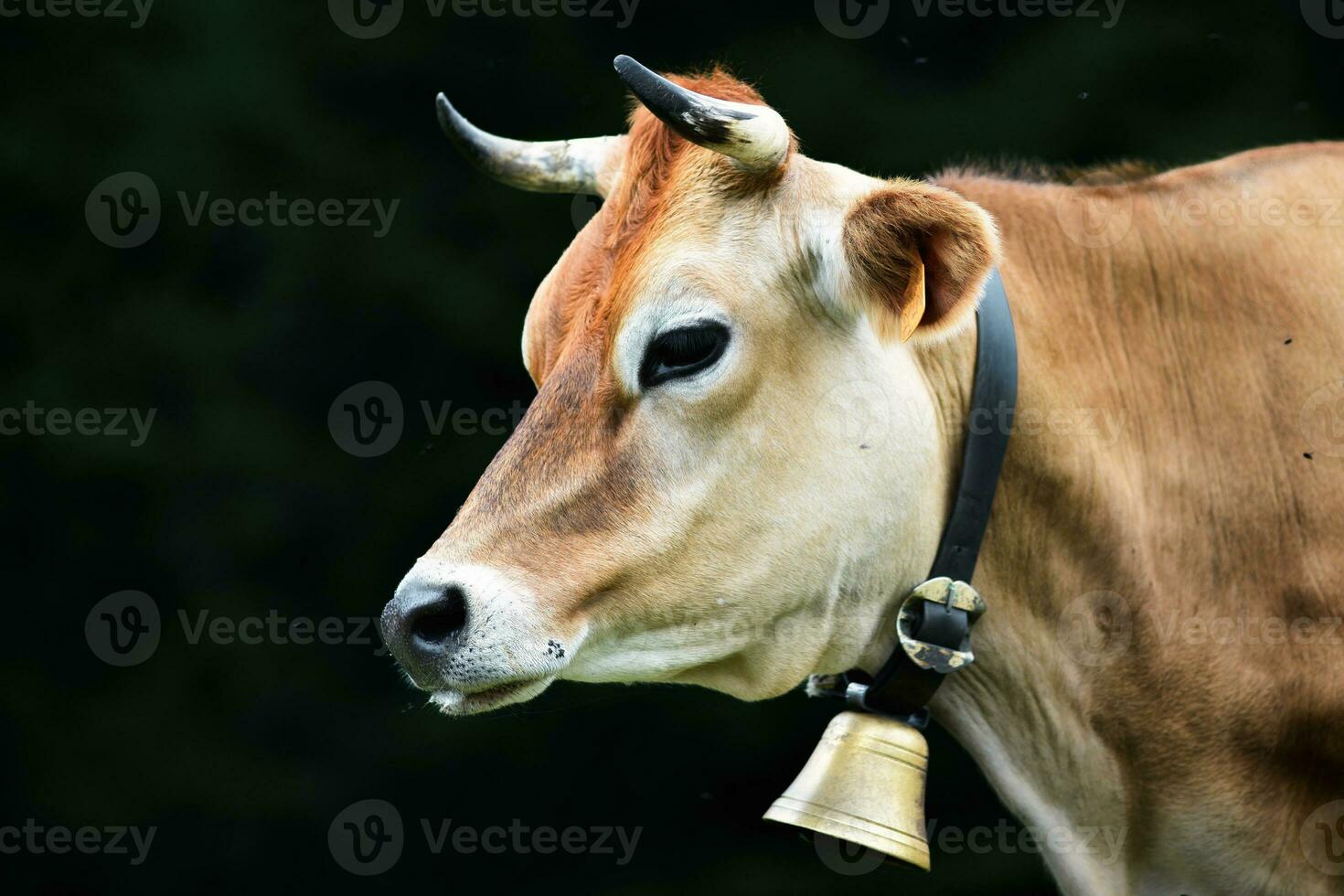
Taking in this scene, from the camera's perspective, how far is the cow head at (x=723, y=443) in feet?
7.16

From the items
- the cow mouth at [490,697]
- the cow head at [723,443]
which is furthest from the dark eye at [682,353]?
the cow mouth at [490,697]

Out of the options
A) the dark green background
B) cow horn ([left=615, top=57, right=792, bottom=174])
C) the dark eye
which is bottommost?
the dark green background

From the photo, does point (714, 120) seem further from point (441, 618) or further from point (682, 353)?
point (441, 618)

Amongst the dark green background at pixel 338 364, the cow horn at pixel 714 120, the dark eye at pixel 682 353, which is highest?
the cow horn at pixel 714 120

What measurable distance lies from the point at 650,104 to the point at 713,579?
0.79m

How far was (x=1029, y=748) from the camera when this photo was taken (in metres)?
2.55

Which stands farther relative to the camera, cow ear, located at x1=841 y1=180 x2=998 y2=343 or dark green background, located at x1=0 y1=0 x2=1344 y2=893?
dark green background, located at x1=0 y1=0 x2=1344 y2=893

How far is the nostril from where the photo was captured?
6.91ft

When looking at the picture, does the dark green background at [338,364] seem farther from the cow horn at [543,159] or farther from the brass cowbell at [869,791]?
the brass cowbell at [869,791]

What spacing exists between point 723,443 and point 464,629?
533 millimetres

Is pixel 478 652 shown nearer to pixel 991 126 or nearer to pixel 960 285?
pixel 960 285

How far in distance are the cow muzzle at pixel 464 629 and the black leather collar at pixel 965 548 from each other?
2.15 ft

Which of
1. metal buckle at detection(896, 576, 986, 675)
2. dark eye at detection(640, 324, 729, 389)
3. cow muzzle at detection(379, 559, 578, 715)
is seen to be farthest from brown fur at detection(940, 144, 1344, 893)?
cow muzzle at detection(379, 559, 578, 715)

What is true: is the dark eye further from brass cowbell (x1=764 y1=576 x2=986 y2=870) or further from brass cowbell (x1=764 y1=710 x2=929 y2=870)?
brass cowbell (x1=764 y1=710 x2=929 y2=870)
